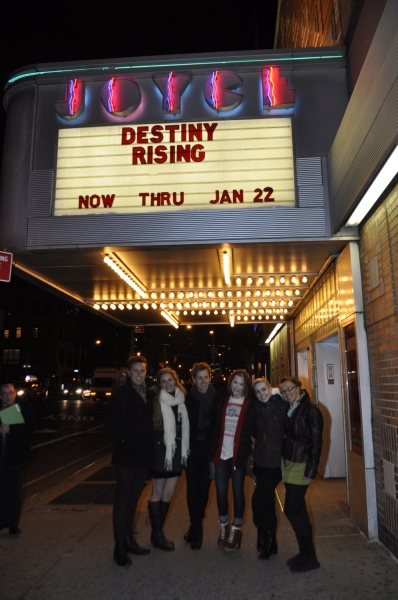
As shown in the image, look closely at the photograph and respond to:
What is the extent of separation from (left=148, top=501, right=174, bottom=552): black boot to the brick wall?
2.44m

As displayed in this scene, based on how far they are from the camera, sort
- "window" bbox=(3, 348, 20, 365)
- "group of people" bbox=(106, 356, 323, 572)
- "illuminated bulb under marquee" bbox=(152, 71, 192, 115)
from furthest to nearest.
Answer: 1. "window" bbox=(3, 348, 20, 365)
2. "illuminated bulb under marquee" bbox=(152, 71, 192, 115)
3. "group of people" bbox=(106, 356, 323, 572)

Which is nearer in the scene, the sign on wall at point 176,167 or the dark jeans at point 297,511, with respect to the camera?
the dark jeans at point 297,511

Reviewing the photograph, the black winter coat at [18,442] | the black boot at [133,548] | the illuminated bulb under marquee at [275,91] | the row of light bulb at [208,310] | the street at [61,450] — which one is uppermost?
the illuminated bulb under marquee at [275,91]

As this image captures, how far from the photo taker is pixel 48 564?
193 inches

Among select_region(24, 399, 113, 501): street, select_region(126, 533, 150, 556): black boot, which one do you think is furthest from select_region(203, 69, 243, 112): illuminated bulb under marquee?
select_region(24, 399, 113, 501): street

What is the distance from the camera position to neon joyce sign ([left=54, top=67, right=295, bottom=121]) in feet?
24.1

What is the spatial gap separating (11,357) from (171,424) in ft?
234

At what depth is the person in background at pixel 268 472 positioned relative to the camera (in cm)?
502

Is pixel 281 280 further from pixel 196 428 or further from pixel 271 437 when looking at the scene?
pixel 271 437

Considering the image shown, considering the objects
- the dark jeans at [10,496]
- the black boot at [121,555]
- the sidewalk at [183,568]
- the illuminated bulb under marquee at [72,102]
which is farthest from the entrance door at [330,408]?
the illuminated bulb under marquee at [72,102]

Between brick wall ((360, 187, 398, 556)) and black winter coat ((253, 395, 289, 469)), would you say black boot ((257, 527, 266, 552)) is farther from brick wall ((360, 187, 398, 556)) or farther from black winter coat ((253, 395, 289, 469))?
brick wall ((360, 187, 398, 556))

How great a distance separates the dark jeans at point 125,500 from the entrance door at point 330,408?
4.94m

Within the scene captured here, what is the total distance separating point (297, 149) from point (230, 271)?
8.30 feet

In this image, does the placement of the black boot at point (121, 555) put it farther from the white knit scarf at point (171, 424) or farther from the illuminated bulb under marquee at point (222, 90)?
the illuminated bulb under marquee at point (222, 90)
